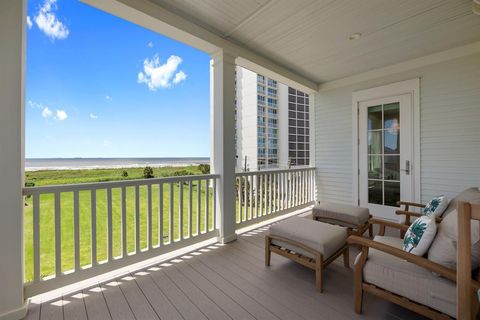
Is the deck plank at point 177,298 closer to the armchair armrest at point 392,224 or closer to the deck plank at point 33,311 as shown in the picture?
the deck plank at point 33,311

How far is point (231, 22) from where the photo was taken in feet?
8.63

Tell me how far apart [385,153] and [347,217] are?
178cm

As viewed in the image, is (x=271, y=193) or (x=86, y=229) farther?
(x=86, y=229)

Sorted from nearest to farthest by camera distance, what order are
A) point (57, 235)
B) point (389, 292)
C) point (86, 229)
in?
point (389, 292), point (57, 235), point (86, 229)

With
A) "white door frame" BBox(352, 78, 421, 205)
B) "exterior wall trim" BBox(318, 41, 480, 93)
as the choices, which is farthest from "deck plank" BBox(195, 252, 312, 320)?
"exterior wall trim" BBox(318, 41, 480, 93)

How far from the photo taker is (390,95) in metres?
3.87

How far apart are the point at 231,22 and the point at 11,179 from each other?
8.35ft

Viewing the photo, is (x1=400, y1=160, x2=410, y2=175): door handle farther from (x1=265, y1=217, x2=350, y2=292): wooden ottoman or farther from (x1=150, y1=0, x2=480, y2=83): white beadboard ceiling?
(x1=265, y1=217, x2=350, y2=292): wooden ottoman

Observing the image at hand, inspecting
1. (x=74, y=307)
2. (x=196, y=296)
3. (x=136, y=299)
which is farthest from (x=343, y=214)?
(x=74, y=307)

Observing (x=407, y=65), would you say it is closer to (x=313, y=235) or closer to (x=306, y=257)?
(x=313, y=235)

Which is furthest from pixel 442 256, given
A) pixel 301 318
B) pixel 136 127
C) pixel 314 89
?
pixel 136 127

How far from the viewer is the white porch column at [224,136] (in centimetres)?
297

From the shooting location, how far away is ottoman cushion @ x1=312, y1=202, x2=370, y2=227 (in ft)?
9.48

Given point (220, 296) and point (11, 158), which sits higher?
point (11, 158)
